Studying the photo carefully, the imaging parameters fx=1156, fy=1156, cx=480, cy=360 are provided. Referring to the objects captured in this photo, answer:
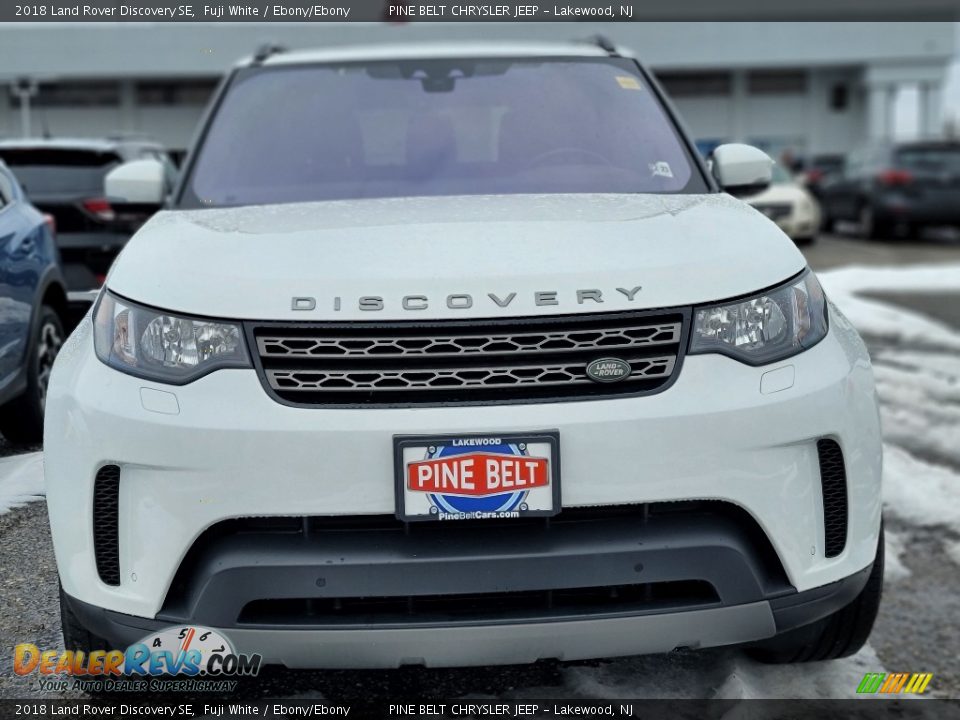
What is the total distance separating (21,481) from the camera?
362 cm

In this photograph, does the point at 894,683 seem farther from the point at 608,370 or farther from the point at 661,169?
the point at 661,169

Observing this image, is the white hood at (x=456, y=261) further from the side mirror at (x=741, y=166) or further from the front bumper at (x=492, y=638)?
the side mirror at (x=741, y=166)

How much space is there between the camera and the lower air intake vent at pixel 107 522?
2447 mm

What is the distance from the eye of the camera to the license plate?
2.35 meters

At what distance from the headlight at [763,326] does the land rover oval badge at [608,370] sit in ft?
0.52

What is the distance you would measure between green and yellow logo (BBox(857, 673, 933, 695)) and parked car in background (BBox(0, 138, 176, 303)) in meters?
5.50

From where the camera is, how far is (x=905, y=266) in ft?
47.3

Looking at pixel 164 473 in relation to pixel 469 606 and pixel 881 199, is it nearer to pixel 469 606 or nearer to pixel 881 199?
pixel 469 606

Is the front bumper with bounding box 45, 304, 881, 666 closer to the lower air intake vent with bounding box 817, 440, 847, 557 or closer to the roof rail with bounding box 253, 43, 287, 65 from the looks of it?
the lower air intake vent with bounding box 817, 440, 847, 557

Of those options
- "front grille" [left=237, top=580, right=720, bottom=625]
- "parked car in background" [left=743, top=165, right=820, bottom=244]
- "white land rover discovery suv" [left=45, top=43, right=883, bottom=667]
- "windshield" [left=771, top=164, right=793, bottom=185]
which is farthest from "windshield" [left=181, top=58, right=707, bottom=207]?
"windshield" [left=771, top=164, right=793, bottom=185]

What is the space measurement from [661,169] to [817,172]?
77.0 ft

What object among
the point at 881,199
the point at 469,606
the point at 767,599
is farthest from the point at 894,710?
the point at 881,199

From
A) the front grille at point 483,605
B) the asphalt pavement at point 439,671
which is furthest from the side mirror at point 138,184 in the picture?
the front grille at point 483,605

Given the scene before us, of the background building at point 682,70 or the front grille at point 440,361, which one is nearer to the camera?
the front grille at point 440,361
